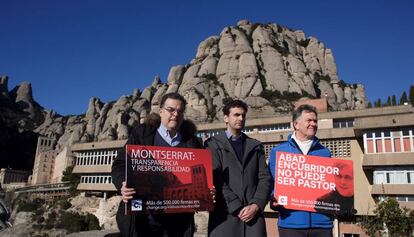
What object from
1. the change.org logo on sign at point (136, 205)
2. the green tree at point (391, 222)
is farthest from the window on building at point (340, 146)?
the change.org logo on sign at point (136, 205)

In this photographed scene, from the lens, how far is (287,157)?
18.6 feet

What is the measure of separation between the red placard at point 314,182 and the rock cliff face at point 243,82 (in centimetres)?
6608

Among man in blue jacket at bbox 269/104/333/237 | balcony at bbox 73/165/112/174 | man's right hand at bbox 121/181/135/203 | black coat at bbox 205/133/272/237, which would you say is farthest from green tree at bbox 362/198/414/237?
balcony at bbox 73/165/112/174

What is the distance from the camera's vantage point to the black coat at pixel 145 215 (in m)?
4.65

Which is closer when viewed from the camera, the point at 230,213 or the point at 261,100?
the point at 230,213

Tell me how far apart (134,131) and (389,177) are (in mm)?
24732

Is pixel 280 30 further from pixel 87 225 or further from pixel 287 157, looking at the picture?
pixel 287 157

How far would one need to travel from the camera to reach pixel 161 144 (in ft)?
17.2

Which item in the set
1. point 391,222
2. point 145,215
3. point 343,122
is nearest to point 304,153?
point 145,215

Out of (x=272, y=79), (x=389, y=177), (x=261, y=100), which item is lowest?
(x=389, y=177)

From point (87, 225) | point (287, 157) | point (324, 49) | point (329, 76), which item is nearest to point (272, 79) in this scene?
point (329, 76)

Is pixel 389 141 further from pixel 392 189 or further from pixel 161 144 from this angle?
pixel 161 144

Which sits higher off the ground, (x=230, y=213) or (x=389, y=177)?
(x=389, y=177)

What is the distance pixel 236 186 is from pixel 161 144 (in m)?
1.33
